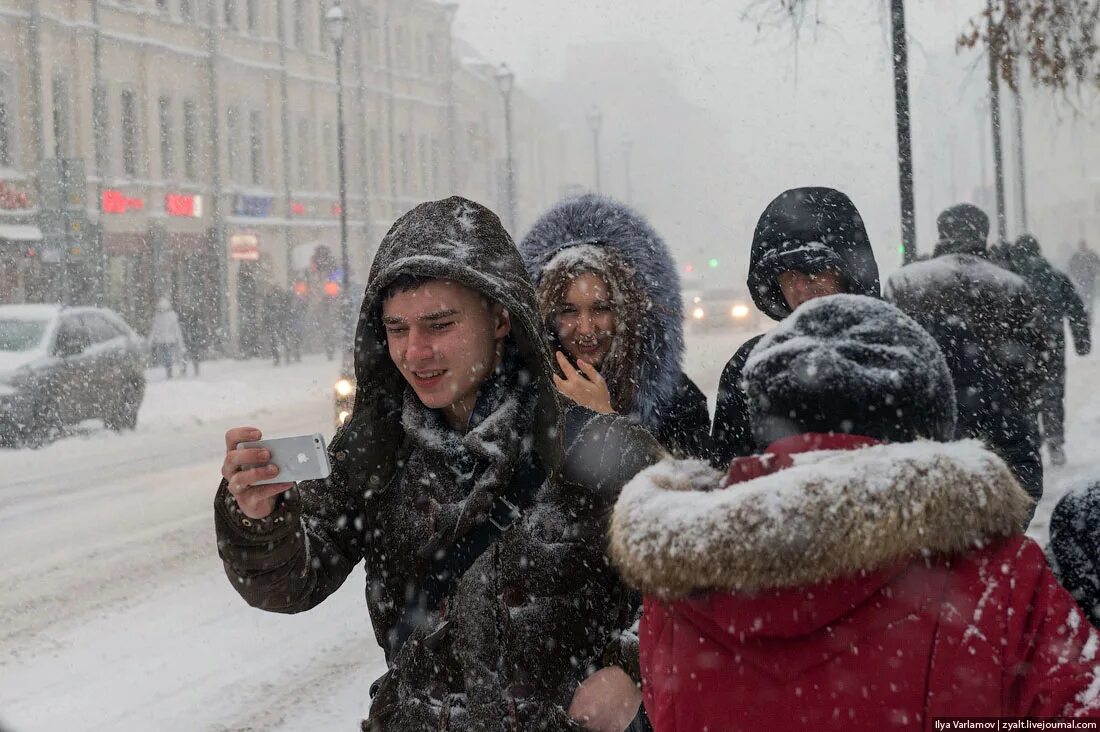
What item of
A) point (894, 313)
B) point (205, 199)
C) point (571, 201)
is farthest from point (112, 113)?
point (894, 313)

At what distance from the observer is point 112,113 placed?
30.4m

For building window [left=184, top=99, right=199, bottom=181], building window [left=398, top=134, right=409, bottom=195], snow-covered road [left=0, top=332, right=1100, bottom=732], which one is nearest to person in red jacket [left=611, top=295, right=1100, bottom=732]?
snow-covered road [left=0, top=332, right=1100, bottom=732]

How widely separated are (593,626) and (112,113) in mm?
31001

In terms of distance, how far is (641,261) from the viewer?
376 cm

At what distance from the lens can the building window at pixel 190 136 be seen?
33594 millimetres

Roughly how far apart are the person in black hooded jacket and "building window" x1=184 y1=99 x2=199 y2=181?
32.2m

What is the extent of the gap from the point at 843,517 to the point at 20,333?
1490cm

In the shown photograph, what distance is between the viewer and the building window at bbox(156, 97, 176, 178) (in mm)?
32688

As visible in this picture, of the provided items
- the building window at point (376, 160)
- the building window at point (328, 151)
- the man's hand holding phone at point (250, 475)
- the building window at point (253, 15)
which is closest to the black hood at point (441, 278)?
the man's hand holding phone at point (250, 475)

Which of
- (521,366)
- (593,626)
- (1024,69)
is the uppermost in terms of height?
(1024,69)

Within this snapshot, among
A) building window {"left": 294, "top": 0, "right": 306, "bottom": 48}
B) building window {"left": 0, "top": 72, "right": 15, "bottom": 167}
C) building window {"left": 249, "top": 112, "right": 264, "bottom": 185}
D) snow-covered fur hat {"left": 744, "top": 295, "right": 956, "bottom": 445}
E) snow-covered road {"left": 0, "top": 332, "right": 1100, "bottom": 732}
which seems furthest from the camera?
building window {"left": 294, "top": 0, "right": 306, "bottom": 48}

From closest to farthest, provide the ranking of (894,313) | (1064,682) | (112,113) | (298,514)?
(1064,682) < (894,313) < (298,514) < (112,113)

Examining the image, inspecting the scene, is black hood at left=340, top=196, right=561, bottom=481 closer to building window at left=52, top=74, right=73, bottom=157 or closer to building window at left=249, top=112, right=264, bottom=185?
building window at left=52, top=74, right=73, bottom=157

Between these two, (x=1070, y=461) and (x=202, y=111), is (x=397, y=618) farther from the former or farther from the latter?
(x=202, y=111)
